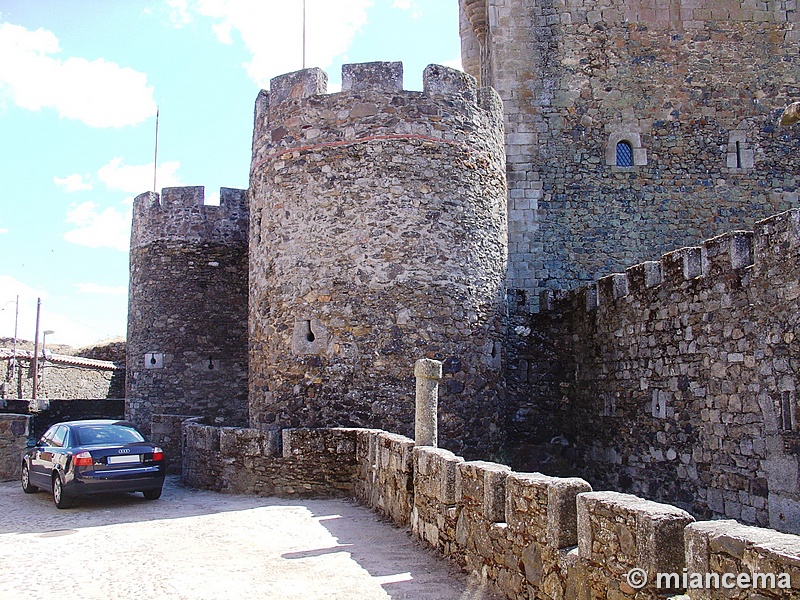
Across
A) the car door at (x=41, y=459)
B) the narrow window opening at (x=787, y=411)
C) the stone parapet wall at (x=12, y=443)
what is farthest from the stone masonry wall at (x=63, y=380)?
the narrow window opening at (x=787, y=411)

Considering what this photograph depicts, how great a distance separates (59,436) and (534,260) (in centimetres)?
810

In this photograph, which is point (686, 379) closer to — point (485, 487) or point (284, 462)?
point (485, 487)

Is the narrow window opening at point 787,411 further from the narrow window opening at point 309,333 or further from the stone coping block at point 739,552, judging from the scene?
the narrow window opening at point 309,333

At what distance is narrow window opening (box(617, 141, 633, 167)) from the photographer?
1379 cm

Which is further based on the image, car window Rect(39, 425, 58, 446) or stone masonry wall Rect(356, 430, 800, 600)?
car window Rect(39, 425, 58, 446)

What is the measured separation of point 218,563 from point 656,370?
6026 millimetres

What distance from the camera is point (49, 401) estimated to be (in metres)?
15.4

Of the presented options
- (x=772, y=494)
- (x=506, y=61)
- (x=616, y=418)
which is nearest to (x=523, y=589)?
(x=772, y=494)

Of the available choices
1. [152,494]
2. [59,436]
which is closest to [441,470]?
[152,494]

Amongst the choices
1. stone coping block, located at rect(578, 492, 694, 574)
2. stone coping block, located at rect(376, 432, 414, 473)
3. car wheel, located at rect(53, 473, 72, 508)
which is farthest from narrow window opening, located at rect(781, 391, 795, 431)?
car wheel, located at rect(53, 473, 72, 508)

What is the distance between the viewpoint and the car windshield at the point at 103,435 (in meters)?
9.37

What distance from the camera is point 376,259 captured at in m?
9.75

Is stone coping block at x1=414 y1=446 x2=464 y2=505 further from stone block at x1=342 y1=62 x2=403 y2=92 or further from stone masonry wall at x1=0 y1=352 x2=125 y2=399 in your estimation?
stone masonry wall at x1=0 y1=352 x2=125 y2=399

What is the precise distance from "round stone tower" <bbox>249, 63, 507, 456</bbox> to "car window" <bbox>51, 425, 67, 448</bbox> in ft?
8.08
